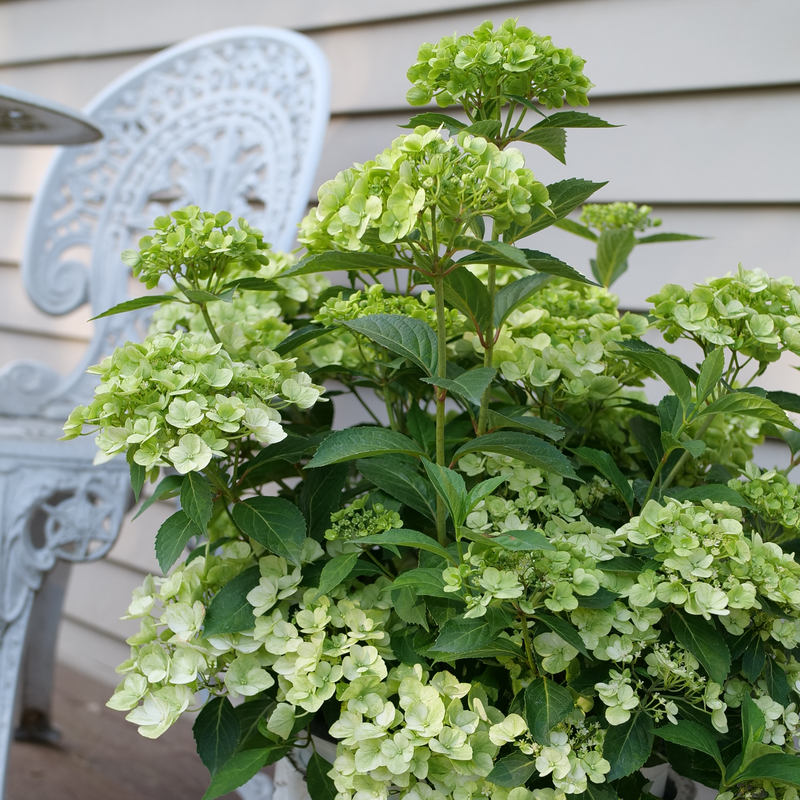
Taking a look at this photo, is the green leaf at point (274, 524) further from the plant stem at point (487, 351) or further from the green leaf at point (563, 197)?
the green leaf at point (563, 197)

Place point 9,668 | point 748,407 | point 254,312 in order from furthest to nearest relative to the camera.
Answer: point 9,668, point 254,312, point 748,407

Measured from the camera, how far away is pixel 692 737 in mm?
614

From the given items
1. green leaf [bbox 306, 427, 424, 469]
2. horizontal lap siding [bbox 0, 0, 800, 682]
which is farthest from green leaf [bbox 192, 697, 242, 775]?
horizontal lap siding [bbox 0, 0, 800, 682]

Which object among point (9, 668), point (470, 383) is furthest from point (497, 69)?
point (9, 668)

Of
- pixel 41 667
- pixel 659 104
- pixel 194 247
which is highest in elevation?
pixel 659 104

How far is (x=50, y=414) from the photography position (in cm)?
161

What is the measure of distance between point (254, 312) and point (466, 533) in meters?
0.39

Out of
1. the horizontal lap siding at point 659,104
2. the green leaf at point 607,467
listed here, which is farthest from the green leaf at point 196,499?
the horizontal lap siding at point 659,104

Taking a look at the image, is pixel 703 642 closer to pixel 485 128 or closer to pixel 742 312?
pixel 742 312

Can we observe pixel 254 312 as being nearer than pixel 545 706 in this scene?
No

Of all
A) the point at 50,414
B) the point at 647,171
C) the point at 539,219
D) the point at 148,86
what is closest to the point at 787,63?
the point at 647,171

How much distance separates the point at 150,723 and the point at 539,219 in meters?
0.53

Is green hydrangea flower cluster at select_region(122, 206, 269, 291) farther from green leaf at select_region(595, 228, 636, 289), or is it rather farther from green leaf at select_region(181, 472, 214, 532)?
green leaf at select_region(595, 228, 636, 289)

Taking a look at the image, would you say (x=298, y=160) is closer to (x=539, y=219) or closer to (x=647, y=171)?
(x=647, y=171)
